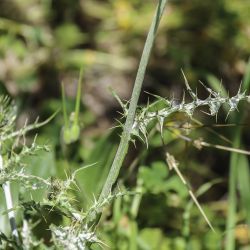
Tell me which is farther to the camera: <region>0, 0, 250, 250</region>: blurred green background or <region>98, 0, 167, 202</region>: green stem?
<region>0, 0, 250, 250</region>: blurred green background

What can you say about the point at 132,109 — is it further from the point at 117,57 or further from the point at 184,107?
the point at 117,57

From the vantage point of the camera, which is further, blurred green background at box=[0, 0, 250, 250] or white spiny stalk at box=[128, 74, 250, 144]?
blurred green background at box=[0, 0, 250, 250]

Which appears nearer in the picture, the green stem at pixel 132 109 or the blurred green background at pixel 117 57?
the green stem at pixel 132 109

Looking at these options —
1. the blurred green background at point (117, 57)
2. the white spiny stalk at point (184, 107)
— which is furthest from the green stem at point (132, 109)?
the blurred green background at point (117, 57)

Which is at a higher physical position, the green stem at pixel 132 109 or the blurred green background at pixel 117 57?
the green stem at pixel 132 109

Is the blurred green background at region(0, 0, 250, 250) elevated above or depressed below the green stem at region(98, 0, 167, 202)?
below

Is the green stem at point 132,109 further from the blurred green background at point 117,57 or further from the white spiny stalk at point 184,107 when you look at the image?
the blurred green background at point 117,57

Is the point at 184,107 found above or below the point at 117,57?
above

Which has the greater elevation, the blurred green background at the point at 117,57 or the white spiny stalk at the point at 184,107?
the white spiny stalk at the point at 184,107

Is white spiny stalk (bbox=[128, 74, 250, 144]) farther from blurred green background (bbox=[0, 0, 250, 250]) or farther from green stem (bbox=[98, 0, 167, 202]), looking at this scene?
blurred green background (bbox=[0, 0, 250, 250])

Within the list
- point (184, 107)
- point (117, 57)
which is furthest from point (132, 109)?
point (117, 57)

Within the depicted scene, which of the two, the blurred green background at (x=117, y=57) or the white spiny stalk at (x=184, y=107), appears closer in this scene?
the white spiny stalk at (x=184, y=107)

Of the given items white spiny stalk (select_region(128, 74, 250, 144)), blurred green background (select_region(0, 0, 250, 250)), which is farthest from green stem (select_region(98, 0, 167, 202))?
blurred green background (select_region(0, 0, 250, 250))
